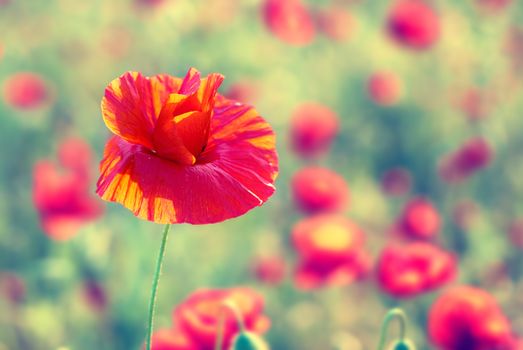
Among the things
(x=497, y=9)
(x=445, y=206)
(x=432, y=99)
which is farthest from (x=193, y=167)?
(x=497, y=9)

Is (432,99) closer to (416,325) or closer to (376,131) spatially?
(376,131)

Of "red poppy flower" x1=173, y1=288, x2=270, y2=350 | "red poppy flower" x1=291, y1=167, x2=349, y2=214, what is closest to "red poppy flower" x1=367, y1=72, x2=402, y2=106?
"red poppy flower" x1=291, y1=167, x2=349, y2=214

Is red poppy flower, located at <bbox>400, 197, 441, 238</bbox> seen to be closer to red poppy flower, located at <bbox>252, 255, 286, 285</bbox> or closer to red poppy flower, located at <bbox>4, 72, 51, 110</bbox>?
red poppy flower, located at <bbox>252, 255, 286, 285</bbox>

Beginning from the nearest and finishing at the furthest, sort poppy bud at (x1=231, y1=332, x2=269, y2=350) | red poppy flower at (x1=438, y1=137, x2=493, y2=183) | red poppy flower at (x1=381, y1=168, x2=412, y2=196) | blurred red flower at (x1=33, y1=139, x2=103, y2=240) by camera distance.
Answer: poppy bud at (x1=231, y1=332, x2=269, y2=350)
blurred red flower at (x1=33, y1=139, x2=103, y2=240)
red poppy flower at (x1=438, y1=137, x2=493, y2=183)
red poppy flower at (x1=381, y1=168, x2=412, y2=196)

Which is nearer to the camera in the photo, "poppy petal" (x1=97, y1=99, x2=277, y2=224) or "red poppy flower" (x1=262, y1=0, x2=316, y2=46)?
"poppy petal" (x1=97, y1=99, x2=277, y2=224)

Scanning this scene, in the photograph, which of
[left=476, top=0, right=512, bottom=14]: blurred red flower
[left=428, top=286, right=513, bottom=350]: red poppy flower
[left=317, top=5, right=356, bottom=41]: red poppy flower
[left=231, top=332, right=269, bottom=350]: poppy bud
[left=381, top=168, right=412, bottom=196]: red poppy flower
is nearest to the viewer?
[left=231, top=332, right=269, bottom=350]: poppy bud

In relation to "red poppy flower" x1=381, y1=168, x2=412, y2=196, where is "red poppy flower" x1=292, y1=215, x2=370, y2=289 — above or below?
below
